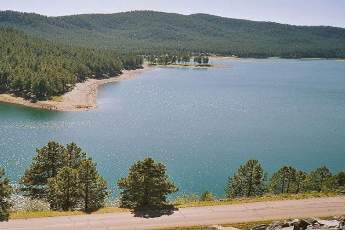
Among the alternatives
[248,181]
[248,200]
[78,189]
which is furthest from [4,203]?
[248,181]

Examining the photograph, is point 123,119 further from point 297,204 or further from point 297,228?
point 297,228

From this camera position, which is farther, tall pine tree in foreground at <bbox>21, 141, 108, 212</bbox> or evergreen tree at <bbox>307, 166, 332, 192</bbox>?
evergreen tree at <bbox>307, 166, 332, 192</bbox>

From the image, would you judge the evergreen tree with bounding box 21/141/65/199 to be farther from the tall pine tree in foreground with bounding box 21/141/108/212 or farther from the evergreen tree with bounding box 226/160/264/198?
the evergreen tree with bounding box 226/160/264/198

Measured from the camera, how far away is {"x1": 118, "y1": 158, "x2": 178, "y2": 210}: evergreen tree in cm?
6594

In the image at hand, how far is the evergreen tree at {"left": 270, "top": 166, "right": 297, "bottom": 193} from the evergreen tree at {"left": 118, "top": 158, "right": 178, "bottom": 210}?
30662 mm

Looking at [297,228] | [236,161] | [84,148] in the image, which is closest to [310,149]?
[236,161]

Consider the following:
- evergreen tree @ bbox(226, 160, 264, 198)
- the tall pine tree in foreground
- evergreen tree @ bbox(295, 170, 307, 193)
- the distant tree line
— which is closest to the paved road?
the distant tree line

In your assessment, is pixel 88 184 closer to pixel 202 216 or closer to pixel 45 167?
pixel 45 167

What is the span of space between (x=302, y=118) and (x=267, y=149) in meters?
53.6

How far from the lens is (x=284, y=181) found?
3605 inches

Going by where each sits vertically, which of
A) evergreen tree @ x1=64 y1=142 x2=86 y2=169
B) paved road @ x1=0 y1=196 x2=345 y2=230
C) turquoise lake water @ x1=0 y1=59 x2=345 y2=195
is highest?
evergreen tree @ x1=64 y1=142 x2=86 y2=169

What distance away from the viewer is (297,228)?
159ft

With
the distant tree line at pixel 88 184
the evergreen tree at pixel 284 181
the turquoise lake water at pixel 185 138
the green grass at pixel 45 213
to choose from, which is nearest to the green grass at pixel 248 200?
the distant tree line at pixel 88 184

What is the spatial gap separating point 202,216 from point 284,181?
32.6 meters
